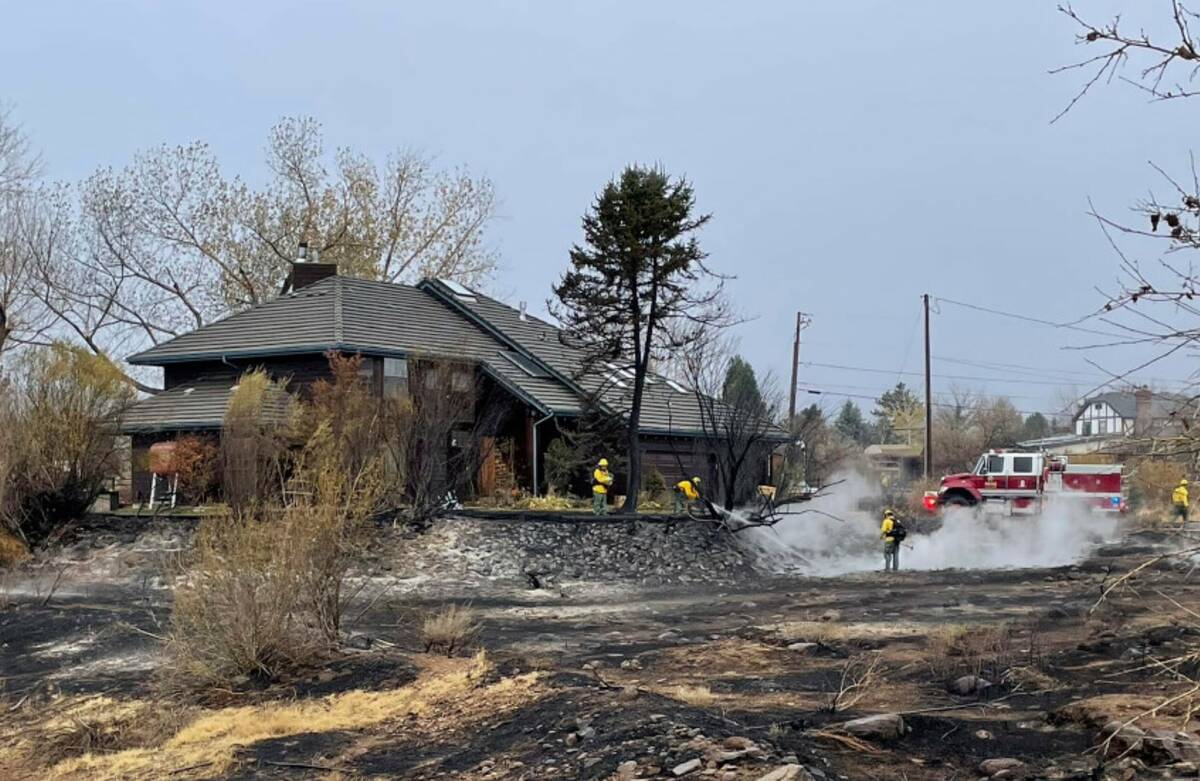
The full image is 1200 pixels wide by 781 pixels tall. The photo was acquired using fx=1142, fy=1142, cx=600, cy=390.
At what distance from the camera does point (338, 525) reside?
12.7 metres

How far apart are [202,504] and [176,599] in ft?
46.4

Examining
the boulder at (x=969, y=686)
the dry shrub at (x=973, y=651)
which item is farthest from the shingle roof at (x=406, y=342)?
the boulder at (x=969, y=686)

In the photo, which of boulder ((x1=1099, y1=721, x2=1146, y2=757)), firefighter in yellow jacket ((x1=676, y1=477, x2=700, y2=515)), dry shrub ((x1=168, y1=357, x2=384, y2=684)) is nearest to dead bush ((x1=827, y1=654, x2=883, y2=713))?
boulder ((x1=1099, y1=721, x2=1146, y2=757))

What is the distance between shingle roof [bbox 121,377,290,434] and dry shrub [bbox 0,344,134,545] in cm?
164

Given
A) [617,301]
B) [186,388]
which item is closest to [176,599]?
[617,301]

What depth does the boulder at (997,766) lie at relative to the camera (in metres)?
8.00

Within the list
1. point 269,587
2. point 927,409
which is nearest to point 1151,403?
point 269,587

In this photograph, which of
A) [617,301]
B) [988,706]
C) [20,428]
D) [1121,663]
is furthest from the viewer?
[617,301]

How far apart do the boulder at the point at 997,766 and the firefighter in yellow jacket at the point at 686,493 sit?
18488 millimetres

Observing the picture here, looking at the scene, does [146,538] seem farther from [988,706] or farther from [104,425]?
[988,706]

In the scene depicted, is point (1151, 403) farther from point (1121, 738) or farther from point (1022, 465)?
point (1022, 465)

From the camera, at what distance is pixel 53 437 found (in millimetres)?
24531

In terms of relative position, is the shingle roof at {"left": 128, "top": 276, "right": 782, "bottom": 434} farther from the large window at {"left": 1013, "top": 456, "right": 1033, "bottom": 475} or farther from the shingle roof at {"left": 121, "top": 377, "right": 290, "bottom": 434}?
the large window at {"left": 1013, "top": 456, "right": 1033, "bottom": 475}

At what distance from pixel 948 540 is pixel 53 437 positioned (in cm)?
2336
